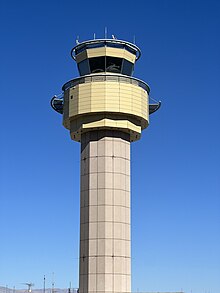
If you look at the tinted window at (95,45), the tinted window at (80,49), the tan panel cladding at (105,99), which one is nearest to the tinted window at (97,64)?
the tinted window at (95,45)

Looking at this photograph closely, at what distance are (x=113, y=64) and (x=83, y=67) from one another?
3202 millimetres

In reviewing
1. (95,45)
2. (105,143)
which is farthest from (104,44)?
(105,143)

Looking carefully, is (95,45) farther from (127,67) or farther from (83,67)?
(127,67)

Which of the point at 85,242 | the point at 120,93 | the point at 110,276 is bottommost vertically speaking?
the point at 110,276

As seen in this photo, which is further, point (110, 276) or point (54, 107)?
point (54, 107)

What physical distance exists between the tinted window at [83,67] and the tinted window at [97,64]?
1.42 ft

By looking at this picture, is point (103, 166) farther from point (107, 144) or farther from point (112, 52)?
point (112, 52)

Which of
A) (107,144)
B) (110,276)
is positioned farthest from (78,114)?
(110,276)

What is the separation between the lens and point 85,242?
51281 mm

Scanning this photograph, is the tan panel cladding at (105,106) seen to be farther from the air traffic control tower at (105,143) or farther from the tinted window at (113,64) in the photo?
the tinted window at (113,64)

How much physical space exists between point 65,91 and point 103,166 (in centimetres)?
933

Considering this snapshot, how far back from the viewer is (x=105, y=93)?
52750 mm

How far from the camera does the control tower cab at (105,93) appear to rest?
52.7m

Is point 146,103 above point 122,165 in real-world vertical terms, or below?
above
